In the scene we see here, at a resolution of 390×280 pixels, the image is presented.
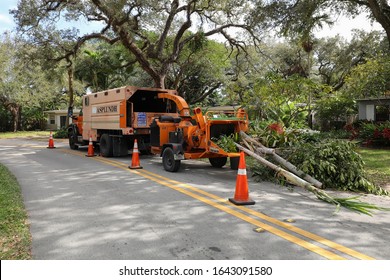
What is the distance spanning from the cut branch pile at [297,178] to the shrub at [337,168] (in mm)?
267

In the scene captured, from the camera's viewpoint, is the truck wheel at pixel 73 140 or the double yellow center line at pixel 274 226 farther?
the truck wheel at pixel 73 140

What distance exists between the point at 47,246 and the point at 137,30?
19423mm

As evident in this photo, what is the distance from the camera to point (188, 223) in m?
5.34

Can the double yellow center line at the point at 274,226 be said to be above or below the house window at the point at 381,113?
below

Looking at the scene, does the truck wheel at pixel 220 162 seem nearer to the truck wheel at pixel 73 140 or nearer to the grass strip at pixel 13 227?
the grass strip at pixel 13 227

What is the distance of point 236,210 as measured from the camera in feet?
19.8

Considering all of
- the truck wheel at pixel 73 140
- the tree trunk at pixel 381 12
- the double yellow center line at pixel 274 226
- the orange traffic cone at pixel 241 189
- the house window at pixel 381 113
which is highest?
the tree trunk at pixel 381 12

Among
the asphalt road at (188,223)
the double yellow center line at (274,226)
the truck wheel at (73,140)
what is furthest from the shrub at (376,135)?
the truck wheel at (73,140)

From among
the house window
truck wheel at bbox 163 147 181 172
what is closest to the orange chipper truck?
truck wheel at bbox 163 147 181 172

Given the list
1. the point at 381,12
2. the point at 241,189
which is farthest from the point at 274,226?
the point at 381,12

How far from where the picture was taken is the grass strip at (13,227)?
4.19 metres

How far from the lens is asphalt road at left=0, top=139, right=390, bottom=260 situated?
4223mm

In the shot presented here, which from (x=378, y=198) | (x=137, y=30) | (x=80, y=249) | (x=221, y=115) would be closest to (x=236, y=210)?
(x=80, y=249)

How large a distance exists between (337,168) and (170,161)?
15.2ft
